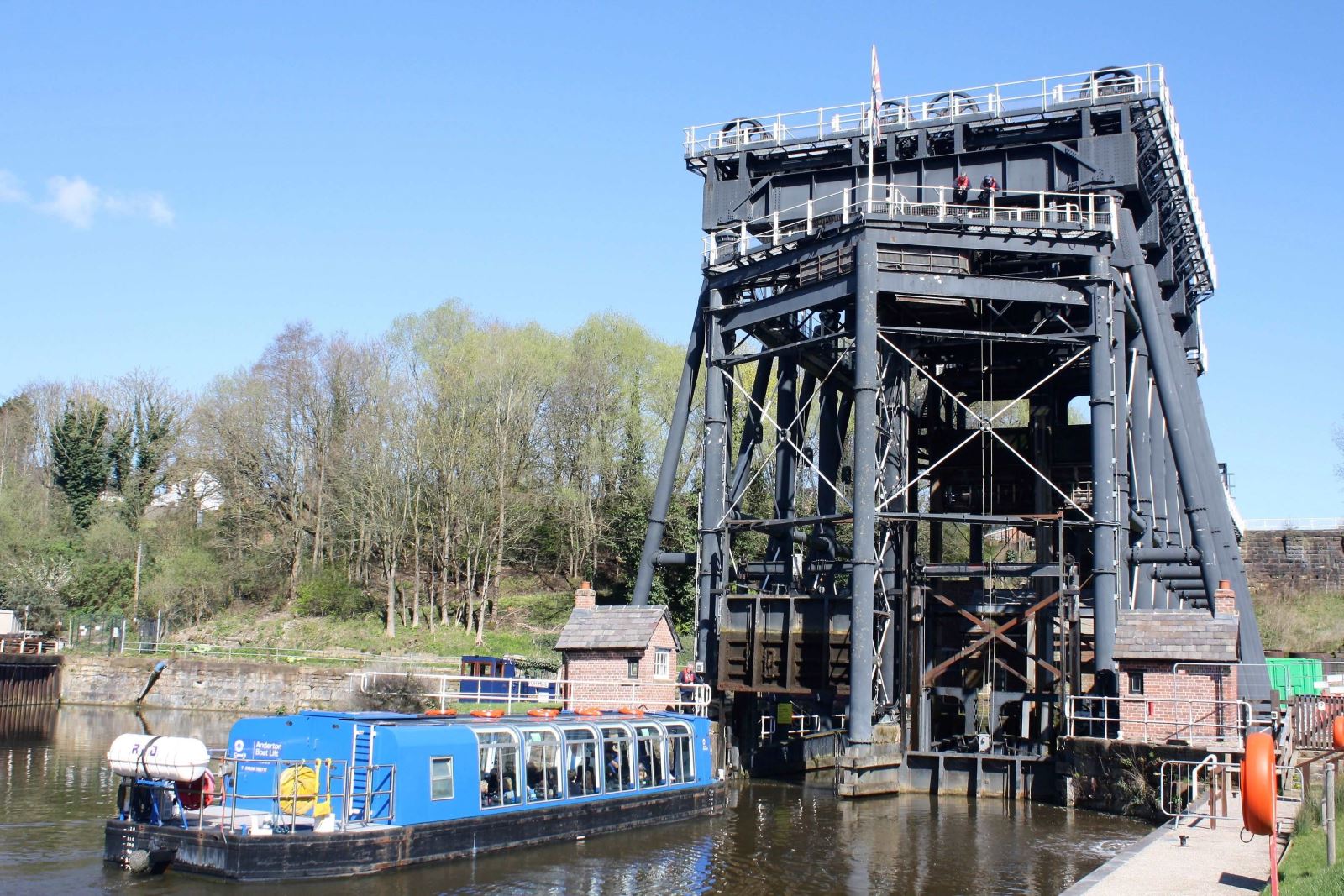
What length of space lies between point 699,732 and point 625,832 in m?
4.25

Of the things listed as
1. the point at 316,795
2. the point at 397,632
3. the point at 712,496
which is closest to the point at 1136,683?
the point at 712,496

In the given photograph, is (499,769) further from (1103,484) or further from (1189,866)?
(1103,484)

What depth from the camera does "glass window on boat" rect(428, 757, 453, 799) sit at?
72.1 feet

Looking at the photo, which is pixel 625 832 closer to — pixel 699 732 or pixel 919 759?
pixel 699 732

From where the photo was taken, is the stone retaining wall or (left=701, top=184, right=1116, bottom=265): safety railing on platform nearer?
(left=701, top=184, right=1116, bottom=265): safety railing on platform

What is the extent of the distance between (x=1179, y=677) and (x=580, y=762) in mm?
15333

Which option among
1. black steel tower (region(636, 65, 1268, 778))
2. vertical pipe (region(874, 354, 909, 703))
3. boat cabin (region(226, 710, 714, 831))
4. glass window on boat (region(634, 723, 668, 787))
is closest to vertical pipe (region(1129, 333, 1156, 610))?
black steel tower (region(636, 65, 1268, 778))

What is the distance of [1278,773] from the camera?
81.7ft

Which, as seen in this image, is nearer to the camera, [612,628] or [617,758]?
[617,758]

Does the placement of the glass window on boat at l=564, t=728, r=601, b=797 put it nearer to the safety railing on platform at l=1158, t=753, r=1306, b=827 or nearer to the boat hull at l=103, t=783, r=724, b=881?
the boat hull at l=103, t=783, r=724, b=881

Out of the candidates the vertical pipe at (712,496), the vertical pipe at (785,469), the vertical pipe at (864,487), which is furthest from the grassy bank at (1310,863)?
the vertical pipe at (785,469)

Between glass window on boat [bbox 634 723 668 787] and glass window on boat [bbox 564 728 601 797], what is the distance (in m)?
1.66

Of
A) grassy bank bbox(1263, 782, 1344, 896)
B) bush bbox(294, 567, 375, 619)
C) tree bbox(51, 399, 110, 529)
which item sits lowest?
grassy bank bbox(1263, 782, 1344, 896)

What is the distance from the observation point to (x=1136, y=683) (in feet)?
104
